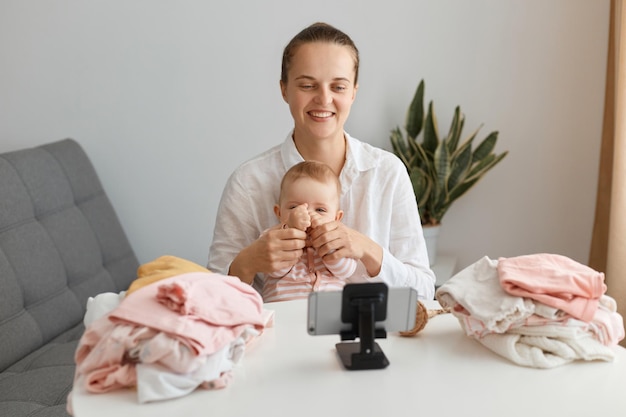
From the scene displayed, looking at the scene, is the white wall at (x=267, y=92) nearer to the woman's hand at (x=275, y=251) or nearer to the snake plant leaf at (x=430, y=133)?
the snake plant leaf at (x=430, y=133)

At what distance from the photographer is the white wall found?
2891 mm

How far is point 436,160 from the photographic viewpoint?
9.26 ft

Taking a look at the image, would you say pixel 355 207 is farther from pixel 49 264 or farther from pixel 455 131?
pixel 49 264

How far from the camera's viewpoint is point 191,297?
1.27 m

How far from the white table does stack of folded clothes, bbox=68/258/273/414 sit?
3 cm

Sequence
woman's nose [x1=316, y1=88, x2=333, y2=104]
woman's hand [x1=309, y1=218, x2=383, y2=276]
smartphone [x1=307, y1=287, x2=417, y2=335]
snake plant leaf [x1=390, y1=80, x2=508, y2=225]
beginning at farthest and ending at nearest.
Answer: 1. snake plant leaf [x1=390, y1=80, x2=508, y2=225]
2. woman's nose [x1=316, y1=88, x2=333, y2=104]
3. woman's hand [x1=309, y1=218, x2=383, y2=276]
4. smartphone [x1=307, y1=287, x2=417, y2=335]

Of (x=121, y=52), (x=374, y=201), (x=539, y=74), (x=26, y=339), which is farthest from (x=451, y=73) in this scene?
(x=26, y=339)

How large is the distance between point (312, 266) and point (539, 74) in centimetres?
150

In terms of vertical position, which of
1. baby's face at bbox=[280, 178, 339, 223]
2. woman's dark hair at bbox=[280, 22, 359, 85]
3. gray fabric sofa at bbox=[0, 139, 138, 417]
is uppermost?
woman's dark hair at bbox=[280, 22, 359, 85]

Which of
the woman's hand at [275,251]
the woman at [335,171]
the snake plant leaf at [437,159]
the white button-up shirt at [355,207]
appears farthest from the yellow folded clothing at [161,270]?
the snake plant leaf at [437,159]

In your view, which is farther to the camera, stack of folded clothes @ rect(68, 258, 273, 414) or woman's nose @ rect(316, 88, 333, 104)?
woman's nose @ rect(316, 88, 333, 104)

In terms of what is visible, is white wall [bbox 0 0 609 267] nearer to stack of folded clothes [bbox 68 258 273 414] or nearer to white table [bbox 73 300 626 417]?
white table [bbox 73 300 626 417]

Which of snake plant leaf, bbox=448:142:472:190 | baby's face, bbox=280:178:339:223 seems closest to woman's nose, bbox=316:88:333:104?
baby's face, bbox=280:178:339:223

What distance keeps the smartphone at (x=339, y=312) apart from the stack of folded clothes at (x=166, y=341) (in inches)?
4.5
